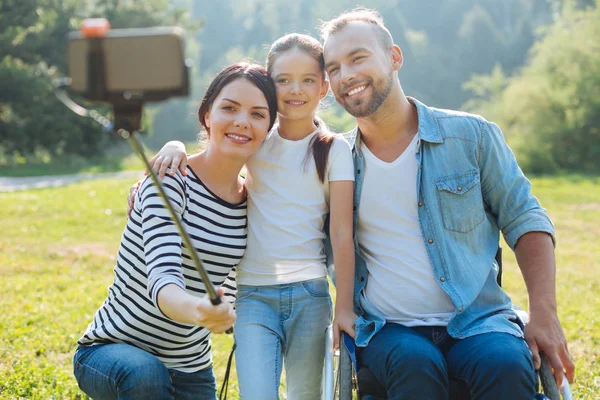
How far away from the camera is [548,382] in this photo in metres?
2.50

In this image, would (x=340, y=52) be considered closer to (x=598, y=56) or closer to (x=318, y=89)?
(x=318, y=89)

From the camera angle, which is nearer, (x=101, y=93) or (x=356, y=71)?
(x=101, y=93)

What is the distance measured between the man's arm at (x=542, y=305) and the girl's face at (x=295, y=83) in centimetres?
109

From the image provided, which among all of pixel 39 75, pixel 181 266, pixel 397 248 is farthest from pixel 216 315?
pixel 39 75

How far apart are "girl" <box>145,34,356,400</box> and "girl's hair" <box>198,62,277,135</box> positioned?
0.11 meters

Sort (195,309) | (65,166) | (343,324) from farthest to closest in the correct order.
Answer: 1. (65,166)
2. (343,324)
3. (195,309)

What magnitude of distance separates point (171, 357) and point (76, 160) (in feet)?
73.3

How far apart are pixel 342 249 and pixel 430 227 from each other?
0.38m

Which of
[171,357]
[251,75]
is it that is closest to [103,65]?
[251,75]

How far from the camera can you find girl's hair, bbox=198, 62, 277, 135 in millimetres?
2873

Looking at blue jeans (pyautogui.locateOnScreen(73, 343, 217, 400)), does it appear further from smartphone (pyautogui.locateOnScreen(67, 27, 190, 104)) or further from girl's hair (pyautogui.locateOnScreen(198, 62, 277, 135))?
smartphone (pyautogui.locateOnScreen(67, 27, 190, 104))

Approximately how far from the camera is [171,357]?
284 centimetres

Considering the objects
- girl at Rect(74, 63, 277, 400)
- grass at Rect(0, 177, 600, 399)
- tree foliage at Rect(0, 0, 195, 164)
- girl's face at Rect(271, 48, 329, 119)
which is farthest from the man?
tree foliage at Rect(0, 0, 195, 164)

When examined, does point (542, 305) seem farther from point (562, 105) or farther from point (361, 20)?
point (562, 105)
